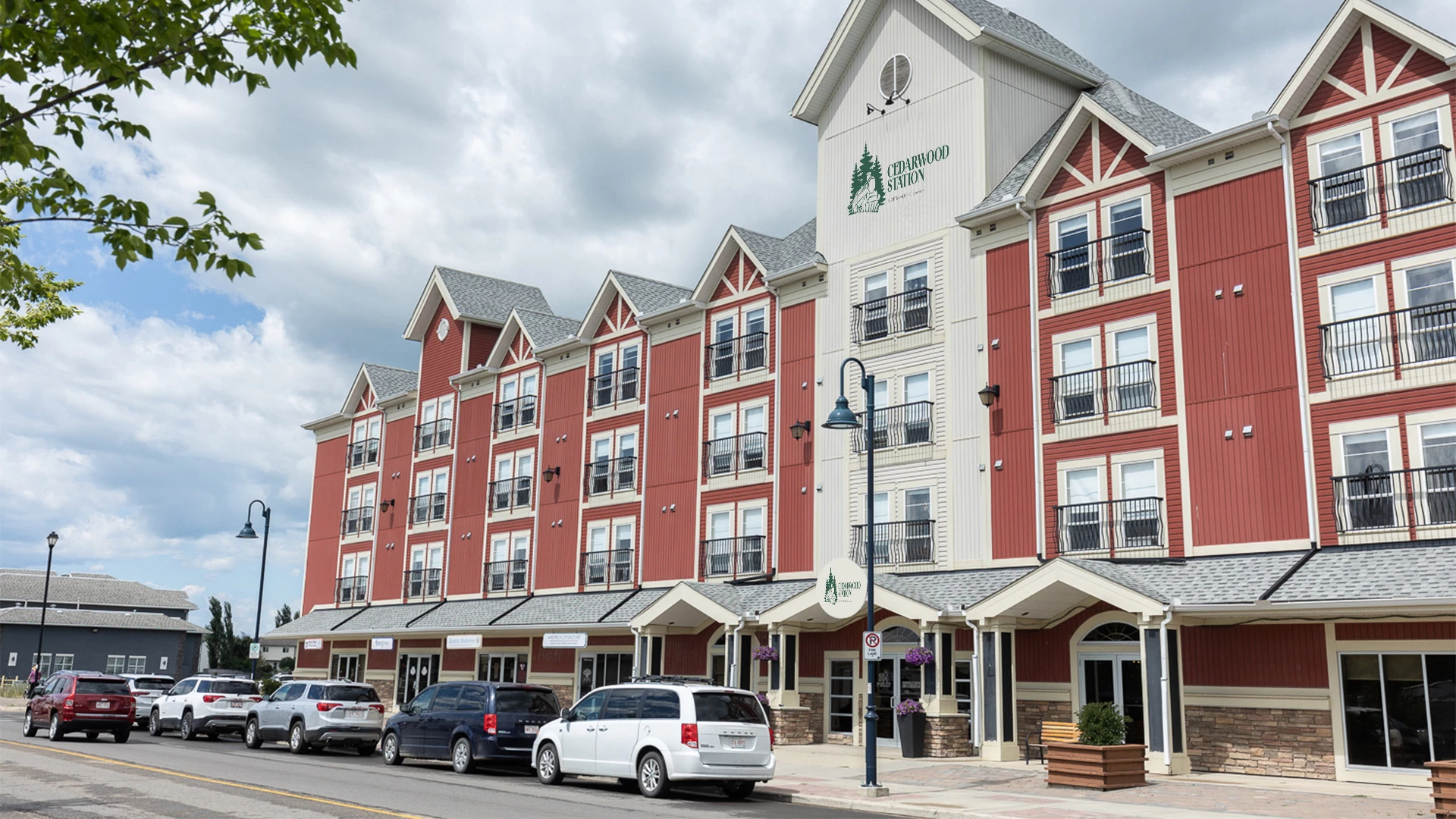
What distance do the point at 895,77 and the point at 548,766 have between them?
1969 cm

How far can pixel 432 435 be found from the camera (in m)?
46.9

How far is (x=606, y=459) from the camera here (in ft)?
127

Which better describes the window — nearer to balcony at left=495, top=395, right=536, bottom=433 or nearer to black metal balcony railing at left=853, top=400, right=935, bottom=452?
black metal balcony railing at left=853, top=400, right=935, bottom=452

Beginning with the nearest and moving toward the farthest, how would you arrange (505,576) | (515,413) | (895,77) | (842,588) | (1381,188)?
(1381,188)
(842,588)
(895,77)
(505,576)
(515,413)

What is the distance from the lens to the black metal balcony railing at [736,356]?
33.8 meters

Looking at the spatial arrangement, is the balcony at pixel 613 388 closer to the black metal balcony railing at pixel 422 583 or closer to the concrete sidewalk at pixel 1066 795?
the black metal balcony railing at pixel 422 583

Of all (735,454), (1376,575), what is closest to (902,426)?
(735,454)

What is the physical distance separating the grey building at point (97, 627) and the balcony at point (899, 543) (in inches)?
2226

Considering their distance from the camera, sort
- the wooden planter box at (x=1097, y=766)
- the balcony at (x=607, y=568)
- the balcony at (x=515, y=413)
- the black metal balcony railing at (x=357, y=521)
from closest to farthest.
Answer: the wooden planter box at (x=1097, y=766) < the balcony at (x=607, y=568) < the balcony at (x=515, y=413) < the black metal balcony railing at (x=357, y=521)

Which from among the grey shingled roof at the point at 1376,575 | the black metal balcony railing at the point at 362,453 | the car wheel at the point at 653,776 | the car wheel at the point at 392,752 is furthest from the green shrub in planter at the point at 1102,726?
the black metal balcony railing at the point at 362,453

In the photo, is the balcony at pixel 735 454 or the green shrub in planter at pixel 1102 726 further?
the balcony at pixel 735 454

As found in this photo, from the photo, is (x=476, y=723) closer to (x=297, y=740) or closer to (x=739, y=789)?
(x=739, y=789)

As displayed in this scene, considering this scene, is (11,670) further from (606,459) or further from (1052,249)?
(1052,249)

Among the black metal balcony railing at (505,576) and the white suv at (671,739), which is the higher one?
the black metal balcony railing at (505,576)
